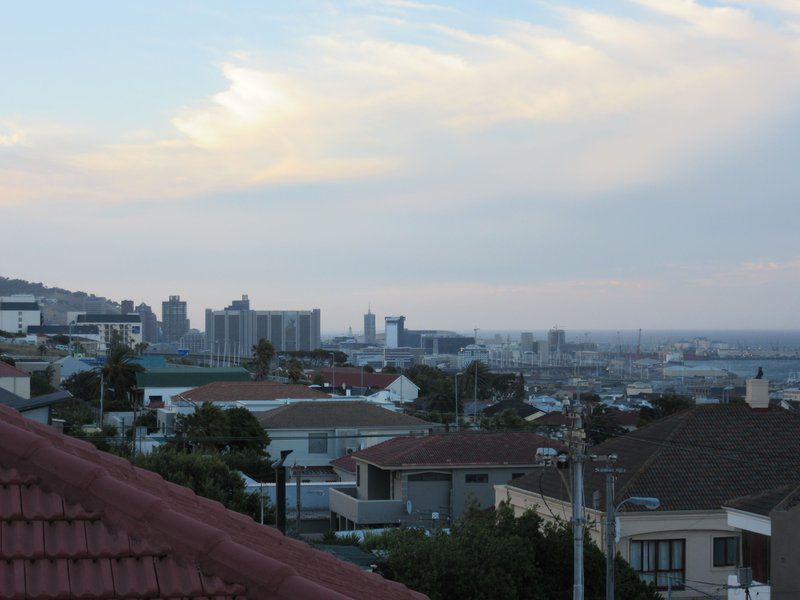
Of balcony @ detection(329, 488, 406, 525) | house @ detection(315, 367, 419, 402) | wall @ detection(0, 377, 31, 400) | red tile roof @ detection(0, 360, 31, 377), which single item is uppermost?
red tile roof @ detection(0, 360, 31, 377)

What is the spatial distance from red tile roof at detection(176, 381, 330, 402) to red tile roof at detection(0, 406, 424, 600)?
74286mm

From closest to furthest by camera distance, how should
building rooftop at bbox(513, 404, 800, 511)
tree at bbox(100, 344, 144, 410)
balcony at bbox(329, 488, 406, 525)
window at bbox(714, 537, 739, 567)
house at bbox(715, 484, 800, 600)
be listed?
house at bbox(715, 484, 800, 600) < window at bbox(714, 537, 739, 567) < building rooftop at bbox(513, 404, 800, 511) < balcony at bbox(329, 488, 406, 525) < tree at bbox(100, 344, 144, 410)

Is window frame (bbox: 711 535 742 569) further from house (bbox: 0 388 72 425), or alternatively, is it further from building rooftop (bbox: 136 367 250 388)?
building rooftop (bbox: 136 367 250 388)

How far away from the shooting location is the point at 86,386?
97312mm

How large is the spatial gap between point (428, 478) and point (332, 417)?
2156cm

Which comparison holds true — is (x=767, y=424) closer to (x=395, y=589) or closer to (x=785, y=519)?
(x=785, y=519)

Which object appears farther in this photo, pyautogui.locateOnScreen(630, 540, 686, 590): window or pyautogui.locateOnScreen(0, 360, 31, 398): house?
pyautogui.locateOnScreen(0, 360, 31, 398): house

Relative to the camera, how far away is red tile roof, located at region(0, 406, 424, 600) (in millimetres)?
4766

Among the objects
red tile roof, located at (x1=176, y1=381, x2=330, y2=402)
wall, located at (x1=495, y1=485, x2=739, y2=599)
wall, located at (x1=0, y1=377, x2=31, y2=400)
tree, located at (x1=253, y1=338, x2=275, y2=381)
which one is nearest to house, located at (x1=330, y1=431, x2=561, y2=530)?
wall, located at (x1=0, y1=377, x2=31, y2=400)

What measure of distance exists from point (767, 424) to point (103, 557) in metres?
32.3

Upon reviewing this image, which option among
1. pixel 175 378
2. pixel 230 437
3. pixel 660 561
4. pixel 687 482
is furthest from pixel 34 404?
pixel 175 378

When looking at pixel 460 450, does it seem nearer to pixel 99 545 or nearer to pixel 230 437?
pixel 230 437

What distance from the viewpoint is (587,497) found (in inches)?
1230

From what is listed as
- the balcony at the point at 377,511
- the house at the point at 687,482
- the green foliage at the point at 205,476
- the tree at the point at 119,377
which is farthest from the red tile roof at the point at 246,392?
the house at the point at 687,482
